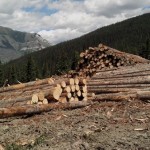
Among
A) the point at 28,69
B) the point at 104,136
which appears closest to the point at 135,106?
the point at 104,136

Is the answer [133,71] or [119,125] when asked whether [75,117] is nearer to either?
[119,125]

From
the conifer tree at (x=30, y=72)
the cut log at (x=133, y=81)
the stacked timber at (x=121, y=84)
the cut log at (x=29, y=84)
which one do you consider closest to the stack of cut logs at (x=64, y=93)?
the stacked timber at (x=121, y=84)

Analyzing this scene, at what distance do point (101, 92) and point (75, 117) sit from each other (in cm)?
316

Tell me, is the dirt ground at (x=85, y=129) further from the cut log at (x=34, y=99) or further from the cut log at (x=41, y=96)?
the cut log at (x=41, y=96)

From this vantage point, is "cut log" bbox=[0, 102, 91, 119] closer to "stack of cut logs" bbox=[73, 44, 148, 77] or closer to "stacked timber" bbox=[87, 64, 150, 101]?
"stacked timber" bbox=[87, 64, 150, 101]

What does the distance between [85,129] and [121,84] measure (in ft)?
15.2

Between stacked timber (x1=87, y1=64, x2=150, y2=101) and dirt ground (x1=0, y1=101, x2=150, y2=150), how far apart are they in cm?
45

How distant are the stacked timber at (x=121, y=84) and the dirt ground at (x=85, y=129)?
452 millimetres

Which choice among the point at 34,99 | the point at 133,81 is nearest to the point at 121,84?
the point at 133,81

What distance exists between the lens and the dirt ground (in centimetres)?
895

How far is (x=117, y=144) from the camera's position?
870cm

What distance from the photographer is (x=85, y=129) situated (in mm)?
10094

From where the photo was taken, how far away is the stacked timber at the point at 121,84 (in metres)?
12.9

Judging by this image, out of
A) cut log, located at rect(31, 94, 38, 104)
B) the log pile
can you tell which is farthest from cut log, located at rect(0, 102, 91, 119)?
cut log, located at rect(31, 94, 38, 104)
